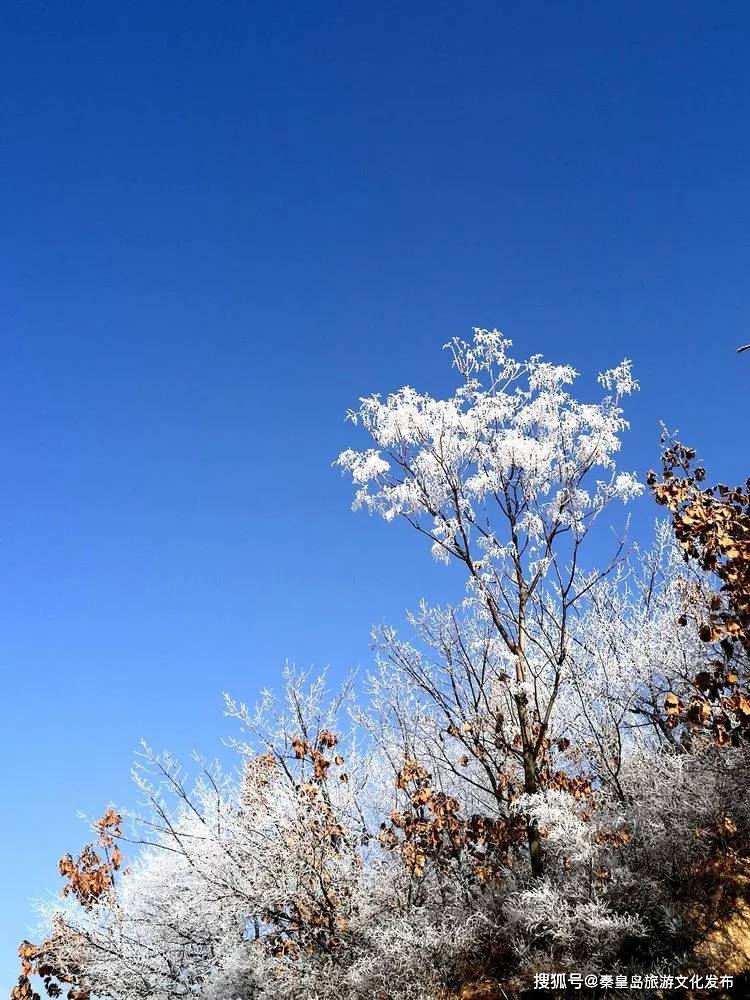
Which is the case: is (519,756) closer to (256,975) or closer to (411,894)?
(411,894)


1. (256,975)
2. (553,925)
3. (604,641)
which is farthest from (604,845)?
(604,641)

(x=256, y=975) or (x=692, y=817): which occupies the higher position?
(x=692, y=817)

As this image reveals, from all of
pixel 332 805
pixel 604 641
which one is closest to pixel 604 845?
pixel 332 805

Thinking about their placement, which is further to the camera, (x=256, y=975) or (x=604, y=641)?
(x=604, y=641)

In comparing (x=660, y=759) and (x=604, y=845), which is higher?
(x=660, y=759)

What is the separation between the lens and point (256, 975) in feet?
48.4

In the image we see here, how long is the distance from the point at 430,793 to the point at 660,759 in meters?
5.02

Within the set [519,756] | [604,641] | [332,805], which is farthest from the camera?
[604,641]

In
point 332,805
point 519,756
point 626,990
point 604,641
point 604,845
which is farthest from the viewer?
point 604,641

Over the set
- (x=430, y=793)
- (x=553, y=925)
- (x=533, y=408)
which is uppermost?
(x=533, y=408)

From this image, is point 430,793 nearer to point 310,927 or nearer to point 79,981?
point 310,927

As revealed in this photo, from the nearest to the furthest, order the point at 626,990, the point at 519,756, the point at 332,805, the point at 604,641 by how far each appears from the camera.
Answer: the point at 626,990, the point at 519,756, the point at 332,805, the point at 604,641

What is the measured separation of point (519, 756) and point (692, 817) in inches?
131

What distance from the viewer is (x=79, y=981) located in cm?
1691
